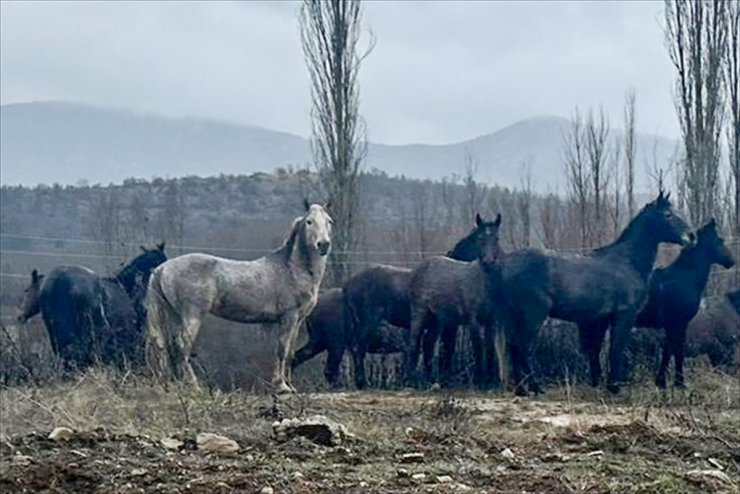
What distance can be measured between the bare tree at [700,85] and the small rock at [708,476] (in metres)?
15.3

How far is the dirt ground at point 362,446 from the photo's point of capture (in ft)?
18.3

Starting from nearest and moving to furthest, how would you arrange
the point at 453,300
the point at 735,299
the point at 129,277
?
the point at 453,300 < the point at 735,299 < the point at 129,277

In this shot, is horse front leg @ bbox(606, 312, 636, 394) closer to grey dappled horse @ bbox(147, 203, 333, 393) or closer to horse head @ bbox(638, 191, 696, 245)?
horse head @ bbox(638, 191, 696, 245)

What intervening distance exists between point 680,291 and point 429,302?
2.98m

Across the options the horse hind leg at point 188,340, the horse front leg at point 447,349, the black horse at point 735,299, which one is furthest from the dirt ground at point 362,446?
the black horse at point 735,299

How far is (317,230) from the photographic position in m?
12.1

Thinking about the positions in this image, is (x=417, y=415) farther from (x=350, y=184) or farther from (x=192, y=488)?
(x=350, y=184)

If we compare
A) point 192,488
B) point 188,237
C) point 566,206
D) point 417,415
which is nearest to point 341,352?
point 417,415

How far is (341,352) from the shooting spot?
14.4 m

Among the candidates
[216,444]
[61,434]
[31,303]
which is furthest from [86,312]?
[216,444]

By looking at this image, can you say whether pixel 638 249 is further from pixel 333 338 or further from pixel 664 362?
pixel 333 338

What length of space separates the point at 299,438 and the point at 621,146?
22361 millimetres

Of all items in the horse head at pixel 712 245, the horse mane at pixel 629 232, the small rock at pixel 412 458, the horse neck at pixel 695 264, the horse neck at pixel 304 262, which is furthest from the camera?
the horse head at pixel 712 245

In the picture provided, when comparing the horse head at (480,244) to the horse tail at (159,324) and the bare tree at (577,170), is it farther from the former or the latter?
the bare tree at (577,170)
